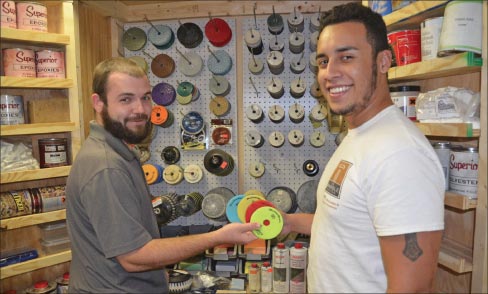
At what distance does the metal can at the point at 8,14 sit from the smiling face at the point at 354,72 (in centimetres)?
150

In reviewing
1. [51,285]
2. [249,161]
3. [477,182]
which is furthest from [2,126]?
[477,182]

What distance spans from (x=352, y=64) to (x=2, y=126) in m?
1.59

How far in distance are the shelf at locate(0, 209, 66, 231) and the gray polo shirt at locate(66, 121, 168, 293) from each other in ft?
1.50

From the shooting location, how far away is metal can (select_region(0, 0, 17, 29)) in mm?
1729

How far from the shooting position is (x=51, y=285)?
2.04 meters

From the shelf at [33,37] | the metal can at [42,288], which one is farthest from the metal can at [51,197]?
the shelf at [33,37]

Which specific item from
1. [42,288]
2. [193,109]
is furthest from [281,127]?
[42,288]

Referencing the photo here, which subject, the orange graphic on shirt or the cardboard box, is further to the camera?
the cardboard box

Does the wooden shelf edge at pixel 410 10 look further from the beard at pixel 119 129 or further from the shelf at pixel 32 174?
the shelf at pixel 32 174

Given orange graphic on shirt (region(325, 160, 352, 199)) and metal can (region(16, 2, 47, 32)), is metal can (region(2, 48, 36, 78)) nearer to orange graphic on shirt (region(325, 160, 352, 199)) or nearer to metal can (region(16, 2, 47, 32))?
metal can (region(16, 2, 47, 32))

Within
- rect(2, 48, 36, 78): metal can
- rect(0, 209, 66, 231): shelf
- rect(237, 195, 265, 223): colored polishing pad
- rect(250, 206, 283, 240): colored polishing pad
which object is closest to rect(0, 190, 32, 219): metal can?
rect(0, 209, 66, 231): shelf

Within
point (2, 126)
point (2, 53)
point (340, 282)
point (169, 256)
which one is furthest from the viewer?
point (2, 53)

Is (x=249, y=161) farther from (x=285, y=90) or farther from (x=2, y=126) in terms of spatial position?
(x=2, y=126)

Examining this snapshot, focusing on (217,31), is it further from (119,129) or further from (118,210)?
(118,210)
